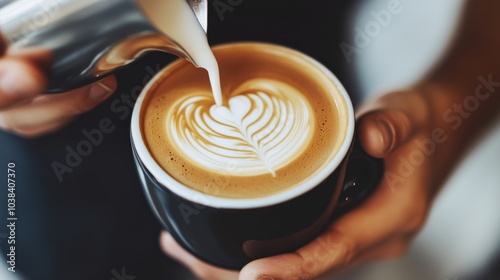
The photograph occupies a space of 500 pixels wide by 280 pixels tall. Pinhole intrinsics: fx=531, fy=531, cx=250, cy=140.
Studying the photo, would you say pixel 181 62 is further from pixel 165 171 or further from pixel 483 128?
pixel 483 128

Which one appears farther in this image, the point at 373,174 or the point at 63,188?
the point at 63,188

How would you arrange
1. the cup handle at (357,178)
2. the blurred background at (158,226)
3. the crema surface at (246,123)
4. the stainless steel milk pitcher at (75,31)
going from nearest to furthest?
the stainless steel milk pitcher at (75,31)
the crema surface at (246,123)
the cup handle at (357,178)
the blurred background at (158,226)

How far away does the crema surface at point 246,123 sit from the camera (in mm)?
676

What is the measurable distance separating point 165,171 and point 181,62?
0.20m

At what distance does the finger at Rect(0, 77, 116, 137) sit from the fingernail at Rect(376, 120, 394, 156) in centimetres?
50

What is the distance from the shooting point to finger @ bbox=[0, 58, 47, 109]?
0.60m

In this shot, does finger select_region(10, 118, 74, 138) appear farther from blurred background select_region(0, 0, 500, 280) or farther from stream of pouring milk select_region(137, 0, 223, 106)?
stream of pouring milk select_region(137, 0, 223, 106)

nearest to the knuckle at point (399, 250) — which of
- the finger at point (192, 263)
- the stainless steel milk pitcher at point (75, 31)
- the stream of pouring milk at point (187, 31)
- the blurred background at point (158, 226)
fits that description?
the blurred background at point (158, 226)

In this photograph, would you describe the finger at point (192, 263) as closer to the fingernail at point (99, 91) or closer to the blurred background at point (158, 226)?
the blurred background at point (158, 226)

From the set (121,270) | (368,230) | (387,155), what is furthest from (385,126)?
(121,270)

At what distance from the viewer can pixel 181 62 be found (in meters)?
0.80

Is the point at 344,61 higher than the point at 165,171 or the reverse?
the reverse

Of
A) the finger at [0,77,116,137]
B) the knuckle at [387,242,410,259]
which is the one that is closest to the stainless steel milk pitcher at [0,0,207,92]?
the finger at [0,77,116,137]

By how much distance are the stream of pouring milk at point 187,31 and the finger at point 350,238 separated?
268mm
